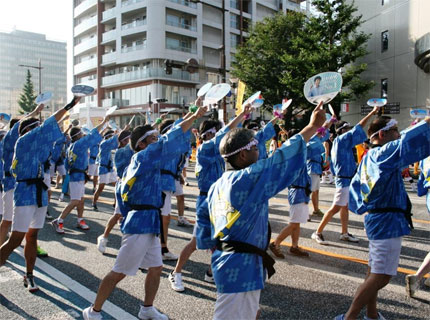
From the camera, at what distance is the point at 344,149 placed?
6.25 m

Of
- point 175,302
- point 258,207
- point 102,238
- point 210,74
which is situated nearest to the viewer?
point 258,207

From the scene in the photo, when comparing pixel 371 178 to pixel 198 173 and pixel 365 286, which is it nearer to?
pixel 365 286


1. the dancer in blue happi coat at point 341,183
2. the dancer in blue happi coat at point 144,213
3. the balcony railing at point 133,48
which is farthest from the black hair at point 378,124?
the balcony railing at point 133,48

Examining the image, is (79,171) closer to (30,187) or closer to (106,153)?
(106,153)

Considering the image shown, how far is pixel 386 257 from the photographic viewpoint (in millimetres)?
3348

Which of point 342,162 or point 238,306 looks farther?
point 342,162

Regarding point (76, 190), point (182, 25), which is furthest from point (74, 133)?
point (182, 25)

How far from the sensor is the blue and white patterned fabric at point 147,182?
340cm

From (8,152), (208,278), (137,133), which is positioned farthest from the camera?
(8,152)

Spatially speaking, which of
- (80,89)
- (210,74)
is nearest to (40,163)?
(80,89)

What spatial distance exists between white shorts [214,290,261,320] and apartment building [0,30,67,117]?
117894mm

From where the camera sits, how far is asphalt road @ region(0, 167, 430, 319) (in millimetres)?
3812

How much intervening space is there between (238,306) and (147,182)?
5.29 feet

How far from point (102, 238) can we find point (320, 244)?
348 centimetres
